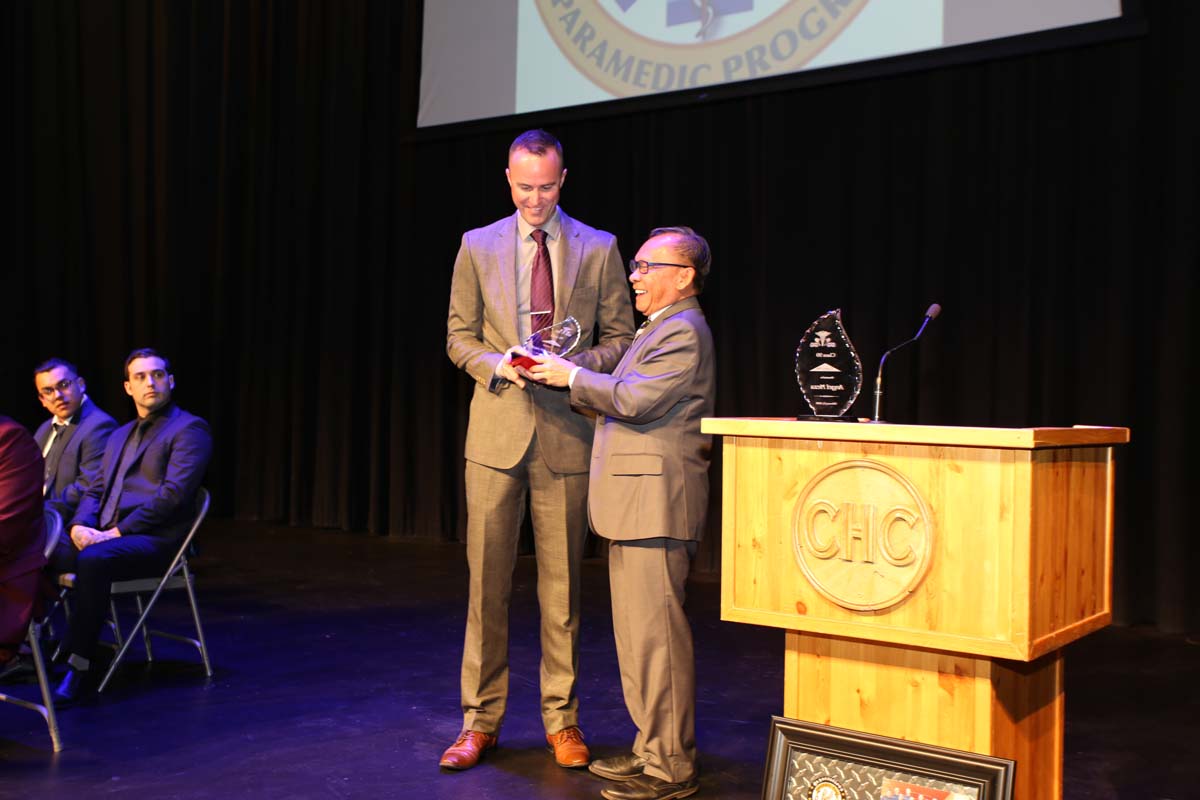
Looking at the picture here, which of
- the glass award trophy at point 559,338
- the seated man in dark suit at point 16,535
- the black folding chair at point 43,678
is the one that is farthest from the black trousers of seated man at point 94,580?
the glass award trophy at point 559,338

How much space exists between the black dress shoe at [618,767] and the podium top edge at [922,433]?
1.07 meters

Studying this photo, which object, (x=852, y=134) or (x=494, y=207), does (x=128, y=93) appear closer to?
(x=494, y=207)

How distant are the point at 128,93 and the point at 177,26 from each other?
0.71 metres

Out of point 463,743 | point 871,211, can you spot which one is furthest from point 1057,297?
point 463,743

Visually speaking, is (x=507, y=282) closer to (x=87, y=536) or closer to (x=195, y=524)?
(x=195, y=524)

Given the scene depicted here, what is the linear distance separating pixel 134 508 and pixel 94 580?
0.38 meters

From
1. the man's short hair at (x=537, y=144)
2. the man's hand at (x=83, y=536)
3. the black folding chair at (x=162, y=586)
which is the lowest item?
the black folding chair at (x=162, y=586)

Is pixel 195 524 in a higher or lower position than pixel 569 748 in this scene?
higher

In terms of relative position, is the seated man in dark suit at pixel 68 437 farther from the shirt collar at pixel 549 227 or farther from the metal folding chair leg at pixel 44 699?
the shirt collar at pixel 549 227

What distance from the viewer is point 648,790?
8.92 ft

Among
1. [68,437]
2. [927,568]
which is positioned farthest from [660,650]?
[68,437]

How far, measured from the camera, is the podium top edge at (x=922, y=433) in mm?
1881

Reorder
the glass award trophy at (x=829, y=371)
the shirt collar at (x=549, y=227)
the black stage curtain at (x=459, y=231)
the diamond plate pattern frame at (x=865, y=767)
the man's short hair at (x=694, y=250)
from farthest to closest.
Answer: the black stage curtain at (x=459, y=231), the shirt collar at (x=549, y=227), the man's short hair at (x=694, y=250), the glass award trophy at (x=829, y=371), the diamond plate pattern frame at (x=865, y=767)

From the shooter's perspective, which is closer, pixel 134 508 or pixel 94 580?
pixel 94 580
